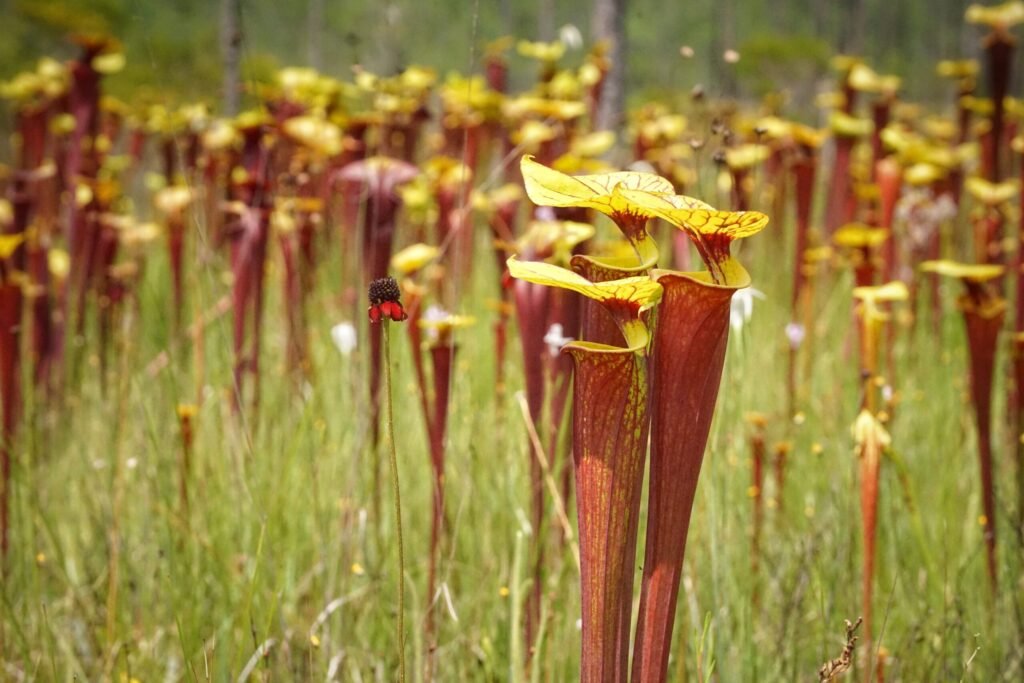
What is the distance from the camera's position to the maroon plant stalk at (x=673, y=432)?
781 millimetres

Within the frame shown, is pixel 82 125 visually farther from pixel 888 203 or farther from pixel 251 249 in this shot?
pixel 888 203

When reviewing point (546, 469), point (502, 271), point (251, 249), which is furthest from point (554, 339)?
Result: point (251, 249)

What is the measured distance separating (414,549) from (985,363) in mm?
1228

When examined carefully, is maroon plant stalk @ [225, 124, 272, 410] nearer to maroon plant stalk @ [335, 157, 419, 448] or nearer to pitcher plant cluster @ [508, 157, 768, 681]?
maroon plant stalk @ [335, 157, 419, 448]

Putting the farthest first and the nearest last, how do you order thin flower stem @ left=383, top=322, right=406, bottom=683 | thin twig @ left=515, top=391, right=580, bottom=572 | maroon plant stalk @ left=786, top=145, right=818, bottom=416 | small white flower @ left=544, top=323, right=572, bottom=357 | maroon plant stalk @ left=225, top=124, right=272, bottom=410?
maroon plant stalk @ left=786, top=145, right=818, bottom=416
maroon plant stalk @ left=225, top=124, right=272, bottom=410
small white flower @ left=544, top=323, right=572, bottom=357
thin twig @ left=515, top=391, right=580, bottom=572
thin flower stem @ left=383, top=322, right=406, bottom=683

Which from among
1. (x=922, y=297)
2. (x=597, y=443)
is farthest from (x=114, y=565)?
(x=922, y=297)

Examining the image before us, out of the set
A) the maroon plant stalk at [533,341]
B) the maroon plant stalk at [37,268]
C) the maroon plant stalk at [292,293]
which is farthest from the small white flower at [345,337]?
the maroon plant stalk at [37,268]

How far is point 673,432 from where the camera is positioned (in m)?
0.81

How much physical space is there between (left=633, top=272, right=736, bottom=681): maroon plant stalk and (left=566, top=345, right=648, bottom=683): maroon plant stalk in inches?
0.7

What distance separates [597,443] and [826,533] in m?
1.46

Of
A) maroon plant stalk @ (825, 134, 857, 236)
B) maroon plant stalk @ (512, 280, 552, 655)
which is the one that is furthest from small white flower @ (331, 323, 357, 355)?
maroon plant stalk @ (825, 134, 857, 236)

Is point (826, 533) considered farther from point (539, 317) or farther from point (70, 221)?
point (70, 221)

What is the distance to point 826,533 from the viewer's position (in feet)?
6.76

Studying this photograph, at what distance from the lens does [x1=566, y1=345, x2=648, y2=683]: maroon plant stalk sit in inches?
31.2
